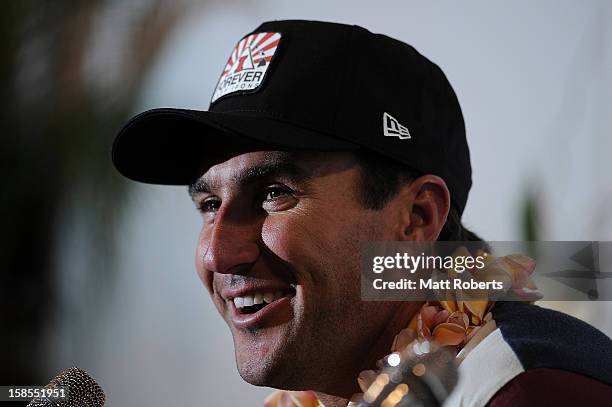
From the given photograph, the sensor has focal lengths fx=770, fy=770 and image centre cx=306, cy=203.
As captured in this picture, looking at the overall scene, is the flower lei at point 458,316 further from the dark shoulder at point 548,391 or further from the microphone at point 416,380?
the dark shoulder at point 548,391

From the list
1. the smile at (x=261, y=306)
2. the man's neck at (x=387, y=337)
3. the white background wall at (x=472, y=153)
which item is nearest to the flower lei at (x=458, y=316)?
the man's neck at (x=387, y=337)

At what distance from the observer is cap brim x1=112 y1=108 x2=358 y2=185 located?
82 cm

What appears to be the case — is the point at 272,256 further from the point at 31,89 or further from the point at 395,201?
the point at 31,89

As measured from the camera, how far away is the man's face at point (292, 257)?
839 millimetres

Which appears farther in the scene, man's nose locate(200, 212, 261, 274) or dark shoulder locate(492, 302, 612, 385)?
man's nose locate(200, 212, 261, 274)

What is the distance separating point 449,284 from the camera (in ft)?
2.81

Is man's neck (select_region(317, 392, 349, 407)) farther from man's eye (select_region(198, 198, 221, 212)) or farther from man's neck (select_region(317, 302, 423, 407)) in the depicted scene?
man's eye (select_region(198, 198, 221, 212))

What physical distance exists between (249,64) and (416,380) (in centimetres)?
41

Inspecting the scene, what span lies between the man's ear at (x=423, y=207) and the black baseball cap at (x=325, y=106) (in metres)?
0.02

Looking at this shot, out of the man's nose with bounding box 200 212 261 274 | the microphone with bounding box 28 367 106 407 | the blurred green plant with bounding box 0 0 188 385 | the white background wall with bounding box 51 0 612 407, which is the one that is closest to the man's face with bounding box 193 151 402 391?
the man's nose with bounding box 200 212 261 274

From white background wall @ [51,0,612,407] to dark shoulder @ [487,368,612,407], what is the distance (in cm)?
66

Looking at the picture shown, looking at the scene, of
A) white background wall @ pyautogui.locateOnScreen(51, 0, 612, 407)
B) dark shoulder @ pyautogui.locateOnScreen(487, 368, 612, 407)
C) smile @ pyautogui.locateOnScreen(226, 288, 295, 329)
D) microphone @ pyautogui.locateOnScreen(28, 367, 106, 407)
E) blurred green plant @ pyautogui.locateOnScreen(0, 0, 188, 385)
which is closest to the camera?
dark shoulder @ pyautogui.locateOnScreen(487, 368, 612, 407)

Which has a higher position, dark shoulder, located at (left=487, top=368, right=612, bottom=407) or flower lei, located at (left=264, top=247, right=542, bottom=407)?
dark shoulder, located at (left=487, top=368, right=612, bottom=407)

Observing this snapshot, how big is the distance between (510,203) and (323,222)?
558 mm
